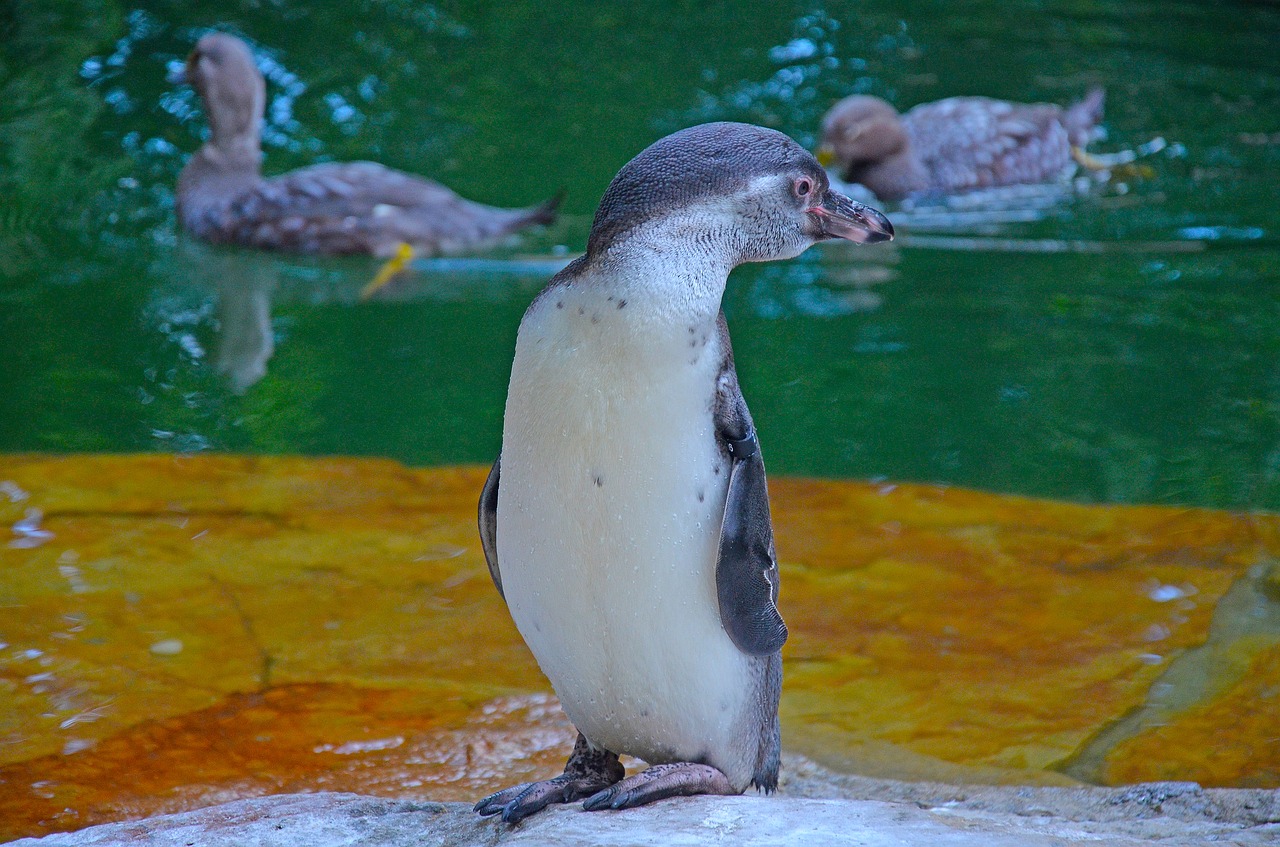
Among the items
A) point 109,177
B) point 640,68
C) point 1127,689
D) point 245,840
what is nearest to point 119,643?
point 245,840

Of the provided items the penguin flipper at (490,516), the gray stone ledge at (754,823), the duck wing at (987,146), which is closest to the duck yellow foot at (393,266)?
the duck wing at (987,146)

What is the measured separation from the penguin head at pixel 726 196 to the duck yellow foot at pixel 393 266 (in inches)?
198

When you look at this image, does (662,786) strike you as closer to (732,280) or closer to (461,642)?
(461,642)

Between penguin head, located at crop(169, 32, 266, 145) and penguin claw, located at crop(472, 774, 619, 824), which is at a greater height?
penguin head, located at crop(169, 32, 266, 145)

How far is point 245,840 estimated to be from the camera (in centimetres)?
248

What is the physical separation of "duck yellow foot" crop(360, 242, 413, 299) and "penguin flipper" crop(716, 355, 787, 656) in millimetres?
5107

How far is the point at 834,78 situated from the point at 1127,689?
780 centimetres

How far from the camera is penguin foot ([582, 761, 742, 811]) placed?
2477mm

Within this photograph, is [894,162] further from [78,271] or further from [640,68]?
[78,271]

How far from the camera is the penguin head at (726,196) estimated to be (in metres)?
2.41

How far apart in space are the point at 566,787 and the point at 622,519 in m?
0.54

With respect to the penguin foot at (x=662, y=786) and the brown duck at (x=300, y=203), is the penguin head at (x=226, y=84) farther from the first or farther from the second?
the penguin foot at (x=662, y=786)

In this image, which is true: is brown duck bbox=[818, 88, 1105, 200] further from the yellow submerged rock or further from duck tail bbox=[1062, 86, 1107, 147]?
the yellow submerged rock

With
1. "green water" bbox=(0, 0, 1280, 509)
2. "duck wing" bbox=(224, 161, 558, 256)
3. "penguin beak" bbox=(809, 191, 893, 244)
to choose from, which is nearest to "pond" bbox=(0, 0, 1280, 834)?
"green water" bbox=(0, 0, 1280, 509)
